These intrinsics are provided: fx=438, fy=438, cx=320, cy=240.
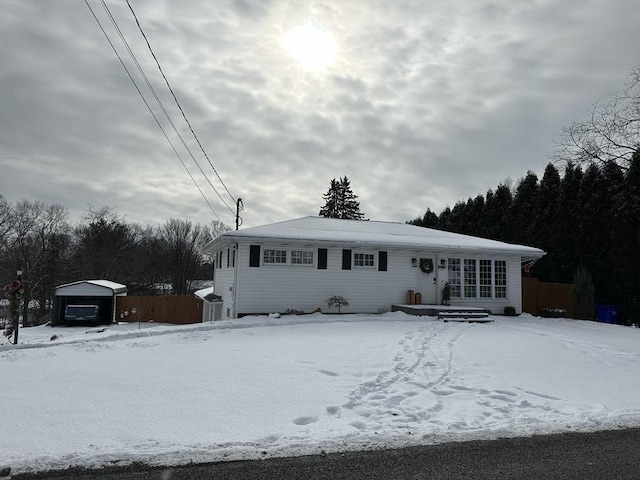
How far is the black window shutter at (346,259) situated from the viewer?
615 inches

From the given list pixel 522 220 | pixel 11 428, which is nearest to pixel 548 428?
pixel 11 428

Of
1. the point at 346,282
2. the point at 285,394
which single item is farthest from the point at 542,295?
the point at 285,394

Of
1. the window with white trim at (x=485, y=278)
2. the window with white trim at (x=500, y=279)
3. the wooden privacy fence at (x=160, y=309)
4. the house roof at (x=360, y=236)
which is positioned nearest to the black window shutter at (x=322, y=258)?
the house roof at (x=360, y=236)

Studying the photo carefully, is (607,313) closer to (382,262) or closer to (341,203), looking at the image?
(382,262)

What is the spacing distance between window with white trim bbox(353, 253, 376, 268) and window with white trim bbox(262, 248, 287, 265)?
2.63m

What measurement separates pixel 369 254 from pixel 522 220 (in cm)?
1131

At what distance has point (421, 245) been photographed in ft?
52.8

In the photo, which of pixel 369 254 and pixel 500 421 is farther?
pixel 369 254

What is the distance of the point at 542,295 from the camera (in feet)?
64.2

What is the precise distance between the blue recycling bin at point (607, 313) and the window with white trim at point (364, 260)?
9667 mm

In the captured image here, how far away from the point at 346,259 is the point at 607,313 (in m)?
11.0

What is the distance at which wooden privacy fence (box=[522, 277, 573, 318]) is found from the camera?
1942 centimetres

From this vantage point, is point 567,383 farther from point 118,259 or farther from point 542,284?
point 118,259

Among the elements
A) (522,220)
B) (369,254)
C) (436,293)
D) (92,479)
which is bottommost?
(92,479)
